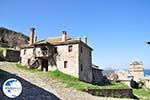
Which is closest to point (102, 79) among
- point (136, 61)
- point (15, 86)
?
point (136, 61)

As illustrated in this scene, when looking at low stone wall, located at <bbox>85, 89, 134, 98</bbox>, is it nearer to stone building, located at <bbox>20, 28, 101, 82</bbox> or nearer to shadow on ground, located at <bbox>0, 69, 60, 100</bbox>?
stone building, located at <bbox>20, 28, 101, 82</bbox>

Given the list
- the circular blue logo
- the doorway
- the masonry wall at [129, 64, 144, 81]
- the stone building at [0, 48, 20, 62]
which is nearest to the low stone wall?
the doorway

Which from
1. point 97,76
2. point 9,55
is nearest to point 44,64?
point 9,55

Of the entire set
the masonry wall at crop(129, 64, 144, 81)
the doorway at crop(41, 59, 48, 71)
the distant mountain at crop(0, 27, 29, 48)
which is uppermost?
the distant mountain at crop(0, 27, 29, 48)

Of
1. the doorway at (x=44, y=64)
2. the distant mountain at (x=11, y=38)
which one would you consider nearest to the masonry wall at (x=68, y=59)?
the doorway at (x=44, y=64)

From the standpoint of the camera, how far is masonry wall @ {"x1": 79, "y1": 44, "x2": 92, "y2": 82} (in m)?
37.3

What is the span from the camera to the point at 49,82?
2891cm

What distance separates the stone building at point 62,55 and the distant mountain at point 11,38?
14559mm

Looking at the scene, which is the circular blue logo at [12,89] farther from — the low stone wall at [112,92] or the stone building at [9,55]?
the stone building at [9,55]

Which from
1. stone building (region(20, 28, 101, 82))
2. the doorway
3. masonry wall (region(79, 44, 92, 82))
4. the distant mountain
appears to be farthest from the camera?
the distant mountain

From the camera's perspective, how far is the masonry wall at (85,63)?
3734 centimetres

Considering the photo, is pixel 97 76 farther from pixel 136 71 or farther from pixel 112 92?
pixel 136 71

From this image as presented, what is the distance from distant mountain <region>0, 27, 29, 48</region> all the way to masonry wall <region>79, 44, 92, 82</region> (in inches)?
853

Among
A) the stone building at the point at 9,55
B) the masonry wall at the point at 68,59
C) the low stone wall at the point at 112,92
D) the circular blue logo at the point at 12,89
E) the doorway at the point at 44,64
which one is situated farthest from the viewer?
the stone building at the point at 9,55
